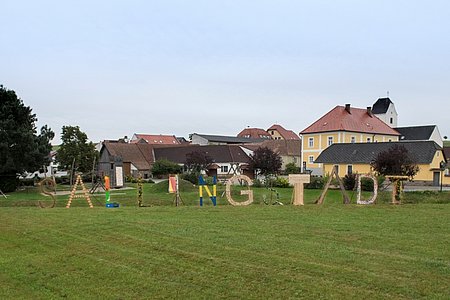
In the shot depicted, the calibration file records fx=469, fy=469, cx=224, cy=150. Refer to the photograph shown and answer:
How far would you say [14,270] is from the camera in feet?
26.0

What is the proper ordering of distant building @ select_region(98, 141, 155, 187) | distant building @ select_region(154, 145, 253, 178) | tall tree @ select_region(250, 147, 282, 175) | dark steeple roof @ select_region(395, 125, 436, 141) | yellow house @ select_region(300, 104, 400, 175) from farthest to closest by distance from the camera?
dark steeple roof @ select_region(395, 125, 436, 141) → distant building @ select_region(154, 145, 253, 178) → distant building @ select_region(98, 141, 155, 187) → yellow house @ select_region(300, 104, 400, 175) → tall tree @ select_region(250, 147, 282, 175)

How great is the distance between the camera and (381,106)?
3617 inches

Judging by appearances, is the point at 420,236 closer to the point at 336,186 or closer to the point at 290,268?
the point at 290,268

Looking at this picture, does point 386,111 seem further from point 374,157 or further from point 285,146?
point 374,157

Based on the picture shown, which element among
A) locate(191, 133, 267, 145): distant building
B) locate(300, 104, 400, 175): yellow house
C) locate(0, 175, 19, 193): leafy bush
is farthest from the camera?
locate(191, 133, 267, 145): distant building

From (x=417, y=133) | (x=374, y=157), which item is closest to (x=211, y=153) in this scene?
(x=374, y=157)

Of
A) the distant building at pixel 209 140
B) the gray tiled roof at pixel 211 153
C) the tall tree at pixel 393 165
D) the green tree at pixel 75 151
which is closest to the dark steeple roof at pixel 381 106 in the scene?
the gray tiled roof at pixel 211 153

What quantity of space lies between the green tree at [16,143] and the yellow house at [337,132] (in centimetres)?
3811

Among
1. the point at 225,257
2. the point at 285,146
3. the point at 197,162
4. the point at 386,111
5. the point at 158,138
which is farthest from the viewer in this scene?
the point at 158,138

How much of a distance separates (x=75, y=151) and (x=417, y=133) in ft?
196

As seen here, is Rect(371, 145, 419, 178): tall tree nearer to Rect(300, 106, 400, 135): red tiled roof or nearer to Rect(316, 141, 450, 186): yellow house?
Rect(316, 141, 450, 186): yellow house

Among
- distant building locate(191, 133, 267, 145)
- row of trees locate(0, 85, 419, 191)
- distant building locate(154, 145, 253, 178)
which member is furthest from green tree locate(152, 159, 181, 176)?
distant building locate(191, 133, 267, 145)

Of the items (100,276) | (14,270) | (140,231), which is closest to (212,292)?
(100,276)

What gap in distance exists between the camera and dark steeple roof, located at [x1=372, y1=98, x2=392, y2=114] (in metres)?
90.9
